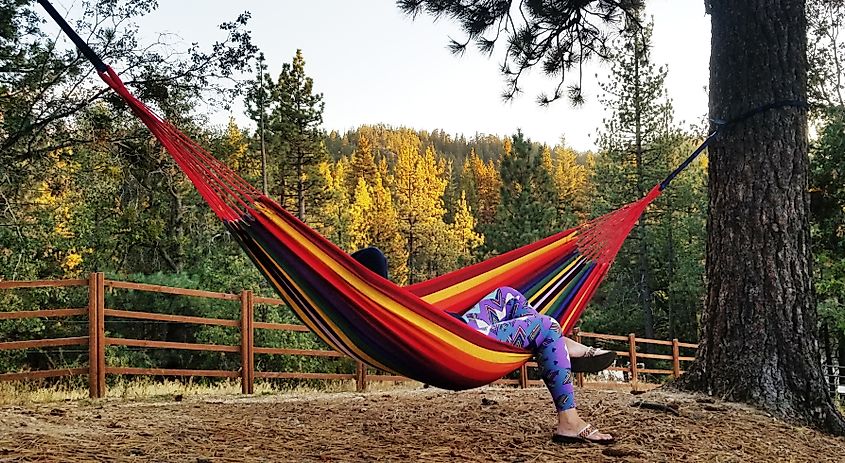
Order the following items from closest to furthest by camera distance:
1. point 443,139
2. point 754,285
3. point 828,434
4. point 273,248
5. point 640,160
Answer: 1. point 273,248
2. point 828,434
3. point 754,285
4. point 640,160
5. point 443,139

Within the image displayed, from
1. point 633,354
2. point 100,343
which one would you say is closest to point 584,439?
point 100,343

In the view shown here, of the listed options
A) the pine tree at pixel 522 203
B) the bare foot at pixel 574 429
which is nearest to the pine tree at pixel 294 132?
the pine tree at pixel 522 203

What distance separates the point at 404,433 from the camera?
8.43ft

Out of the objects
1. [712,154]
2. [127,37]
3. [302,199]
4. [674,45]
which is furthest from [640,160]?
[712,154]

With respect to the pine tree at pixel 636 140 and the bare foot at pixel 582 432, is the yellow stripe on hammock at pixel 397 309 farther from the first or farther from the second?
the pine tree at pixel 636 140

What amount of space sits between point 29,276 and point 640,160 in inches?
487

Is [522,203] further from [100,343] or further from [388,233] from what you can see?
[100,343]

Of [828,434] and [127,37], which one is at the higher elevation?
[127,37]

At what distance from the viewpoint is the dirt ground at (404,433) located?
7.11 ft

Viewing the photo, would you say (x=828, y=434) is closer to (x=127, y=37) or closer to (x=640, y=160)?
(x=127, y=37)

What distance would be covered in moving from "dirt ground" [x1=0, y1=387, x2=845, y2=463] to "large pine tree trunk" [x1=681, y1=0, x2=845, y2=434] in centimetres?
19

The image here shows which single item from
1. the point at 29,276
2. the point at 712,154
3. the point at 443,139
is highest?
the point at 443,139

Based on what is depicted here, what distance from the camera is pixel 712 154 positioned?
3234 mm

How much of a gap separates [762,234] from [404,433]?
1.76 metres
